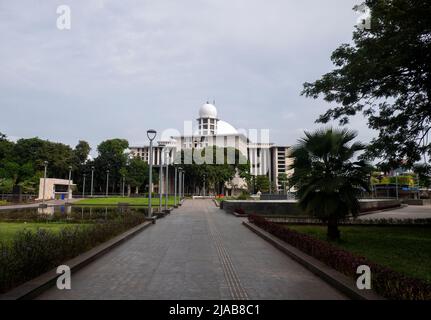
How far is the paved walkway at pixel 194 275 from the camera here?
20.6ft

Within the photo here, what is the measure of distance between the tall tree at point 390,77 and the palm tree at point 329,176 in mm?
2603

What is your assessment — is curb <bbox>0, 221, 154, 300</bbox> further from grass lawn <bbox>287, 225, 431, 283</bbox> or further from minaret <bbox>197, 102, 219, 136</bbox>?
minaret <bbox>197, 102, 219, 136</bbox>

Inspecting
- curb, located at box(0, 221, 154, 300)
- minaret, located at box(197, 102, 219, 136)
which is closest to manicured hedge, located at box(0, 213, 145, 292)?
curb, located at box(0, 221, 154, 300)

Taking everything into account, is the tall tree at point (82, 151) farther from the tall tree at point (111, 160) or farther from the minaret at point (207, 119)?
the minaret at point (207, 119)

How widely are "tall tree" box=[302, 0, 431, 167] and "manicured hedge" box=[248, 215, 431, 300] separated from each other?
283 inches

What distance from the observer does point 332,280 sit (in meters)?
6.80

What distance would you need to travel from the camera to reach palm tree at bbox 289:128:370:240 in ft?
40.0

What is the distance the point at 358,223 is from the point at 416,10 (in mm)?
12466

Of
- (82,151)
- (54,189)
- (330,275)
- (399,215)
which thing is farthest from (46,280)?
(82,151)

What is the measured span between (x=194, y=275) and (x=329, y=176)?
6.91 meters

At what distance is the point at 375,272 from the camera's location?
6031 millimetres
